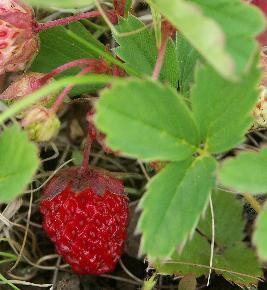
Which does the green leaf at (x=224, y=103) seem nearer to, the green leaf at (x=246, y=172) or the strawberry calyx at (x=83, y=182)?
the green leaf at (x=246, y=172)

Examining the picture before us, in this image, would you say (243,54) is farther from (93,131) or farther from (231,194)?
(231,194)

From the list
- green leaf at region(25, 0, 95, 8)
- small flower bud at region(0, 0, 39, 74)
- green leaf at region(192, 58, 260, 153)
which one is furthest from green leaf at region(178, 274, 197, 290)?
green leaf at region(25, 0, 95, 8)

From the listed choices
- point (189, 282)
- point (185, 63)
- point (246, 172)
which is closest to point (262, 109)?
point (185, 63)

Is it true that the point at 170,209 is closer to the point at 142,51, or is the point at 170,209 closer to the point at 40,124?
the point at 40,124

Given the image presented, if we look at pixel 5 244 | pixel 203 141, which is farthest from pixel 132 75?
pixel 5 244

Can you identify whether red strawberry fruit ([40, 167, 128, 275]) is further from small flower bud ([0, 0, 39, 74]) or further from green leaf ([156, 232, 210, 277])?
small flower bud ([0, 0, 39, 74])

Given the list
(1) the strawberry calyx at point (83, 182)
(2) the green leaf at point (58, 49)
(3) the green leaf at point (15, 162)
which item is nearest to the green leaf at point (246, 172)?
(3) the green leaf at point (15, 162)
